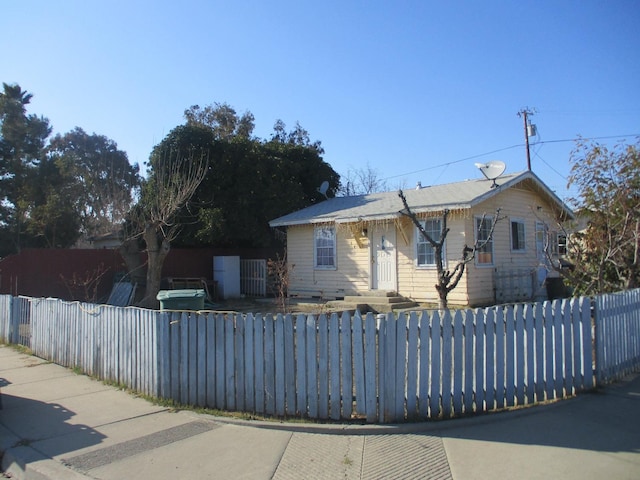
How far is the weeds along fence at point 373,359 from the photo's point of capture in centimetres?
510

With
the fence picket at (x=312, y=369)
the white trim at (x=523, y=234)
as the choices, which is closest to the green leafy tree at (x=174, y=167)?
the white trim at (x=523, y=234)

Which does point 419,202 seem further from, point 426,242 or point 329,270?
point 329,270

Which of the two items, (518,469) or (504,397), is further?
(504,397)

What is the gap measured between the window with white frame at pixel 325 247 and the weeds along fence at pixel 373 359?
36.0ft

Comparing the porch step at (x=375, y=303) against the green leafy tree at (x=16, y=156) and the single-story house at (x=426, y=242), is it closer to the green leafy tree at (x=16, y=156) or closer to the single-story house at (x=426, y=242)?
the single-story house at (x=426, y=242)

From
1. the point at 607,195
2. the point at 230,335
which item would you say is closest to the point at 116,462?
the point at 230,335

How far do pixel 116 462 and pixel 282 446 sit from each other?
5.10 ft

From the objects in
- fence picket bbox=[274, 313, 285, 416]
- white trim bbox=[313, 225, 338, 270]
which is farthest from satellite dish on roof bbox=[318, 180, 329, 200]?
fence picket bbox=[274, 313, 285, 416]

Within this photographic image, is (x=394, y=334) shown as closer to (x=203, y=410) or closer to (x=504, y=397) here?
(x=504, y=397)

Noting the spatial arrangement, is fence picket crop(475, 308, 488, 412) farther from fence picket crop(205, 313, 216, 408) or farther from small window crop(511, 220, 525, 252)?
small window crop(511, 220, 525, 252)

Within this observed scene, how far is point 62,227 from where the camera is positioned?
2730cm

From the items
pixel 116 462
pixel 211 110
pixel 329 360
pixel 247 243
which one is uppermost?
pixel 211 110

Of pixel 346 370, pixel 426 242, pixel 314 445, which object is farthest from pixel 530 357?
pixel 426 242

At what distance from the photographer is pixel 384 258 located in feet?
50.8
